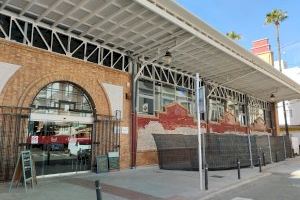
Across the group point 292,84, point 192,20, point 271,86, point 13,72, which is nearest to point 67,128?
point 13,72

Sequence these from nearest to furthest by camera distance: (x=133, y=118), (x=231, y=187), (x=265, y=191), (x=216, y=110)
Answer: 1. (x=265, y=191)
2. (x=231, y=187)
3. (x=133, y=118)
4. (x=216, y=110)

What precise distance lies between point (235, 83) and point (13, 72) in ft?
57.3

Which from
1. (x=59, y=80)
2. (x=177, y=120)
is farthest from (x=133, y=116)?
(x=59, y=80)

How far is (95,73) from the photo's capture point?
45.7 feet

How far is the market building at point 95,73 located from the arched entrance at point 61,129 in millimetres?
41

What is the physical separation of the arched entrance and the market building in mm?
41

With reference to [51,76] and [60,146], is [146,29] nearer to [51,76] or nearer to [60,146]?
[51,76]

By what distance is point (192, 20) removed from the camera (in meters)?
12.9

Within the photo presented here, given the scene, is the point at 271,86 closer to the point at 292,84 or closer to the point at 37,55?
the point at 292,84

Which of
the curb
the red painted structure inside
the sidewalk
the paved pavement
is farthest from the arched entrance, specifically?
the paved pavement

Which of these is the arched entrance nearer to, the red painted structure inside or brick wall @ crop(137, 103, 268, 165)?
brick wall @ crop(137, 103, 268, 165)

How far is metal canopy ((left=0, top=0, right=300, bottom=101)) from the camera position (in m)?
11.1

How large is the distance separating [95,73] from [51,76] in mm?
2349

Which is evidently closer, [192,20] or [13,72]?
[13,72]
